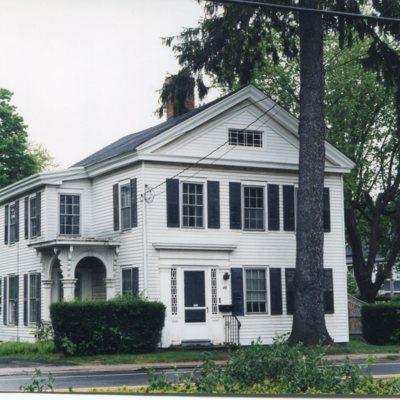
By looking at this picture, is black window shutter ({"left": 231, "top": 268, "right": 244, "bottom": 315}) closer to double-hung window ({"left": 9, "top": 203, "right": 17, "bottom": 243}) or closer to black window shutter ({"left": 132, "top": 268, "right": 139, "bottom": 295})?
black window shutter ({"left": 132, "top": 268, "right": 139, "bottom": 295})

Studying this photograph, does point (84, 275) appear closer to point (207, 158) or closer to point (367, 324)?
point (207, 158)

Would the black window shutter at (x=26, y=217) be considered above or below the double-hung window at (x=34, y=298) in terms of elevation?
above

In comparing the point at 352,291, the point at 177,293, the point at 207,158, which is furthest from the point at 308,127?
the point at 352,291

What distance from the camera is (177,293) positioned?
2419cm

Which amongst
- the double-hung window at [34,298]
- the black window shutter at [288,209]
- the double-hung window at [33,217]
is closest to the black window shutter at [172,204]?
the black window shutter at [288,209]

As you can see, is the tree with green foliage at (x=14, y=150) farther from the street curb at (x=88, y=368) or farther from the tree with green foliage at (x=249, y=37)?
the street curb at (x=88, y=368)

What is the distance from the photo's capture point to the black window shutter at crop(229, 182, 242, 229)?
83.2 ft

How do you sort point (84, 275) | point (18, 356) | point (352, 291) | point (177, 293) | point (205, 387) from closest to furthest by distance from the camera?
point (205, 387) < point (18, 356) < point (177, 293) < point (84, 275) < point (352, 291)

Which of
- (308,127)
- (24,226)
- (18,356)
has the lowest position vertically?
(18,356)

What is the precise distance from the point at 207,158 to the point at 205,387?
15.0 m

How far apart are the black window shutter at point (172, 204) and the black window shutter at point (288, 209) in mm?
3588

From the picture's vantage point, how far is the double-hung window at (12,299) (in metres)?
27.4

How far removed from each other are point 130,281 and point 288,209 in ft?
17.0

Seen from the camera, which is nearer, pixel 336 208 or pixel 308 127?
pixel 308 127
